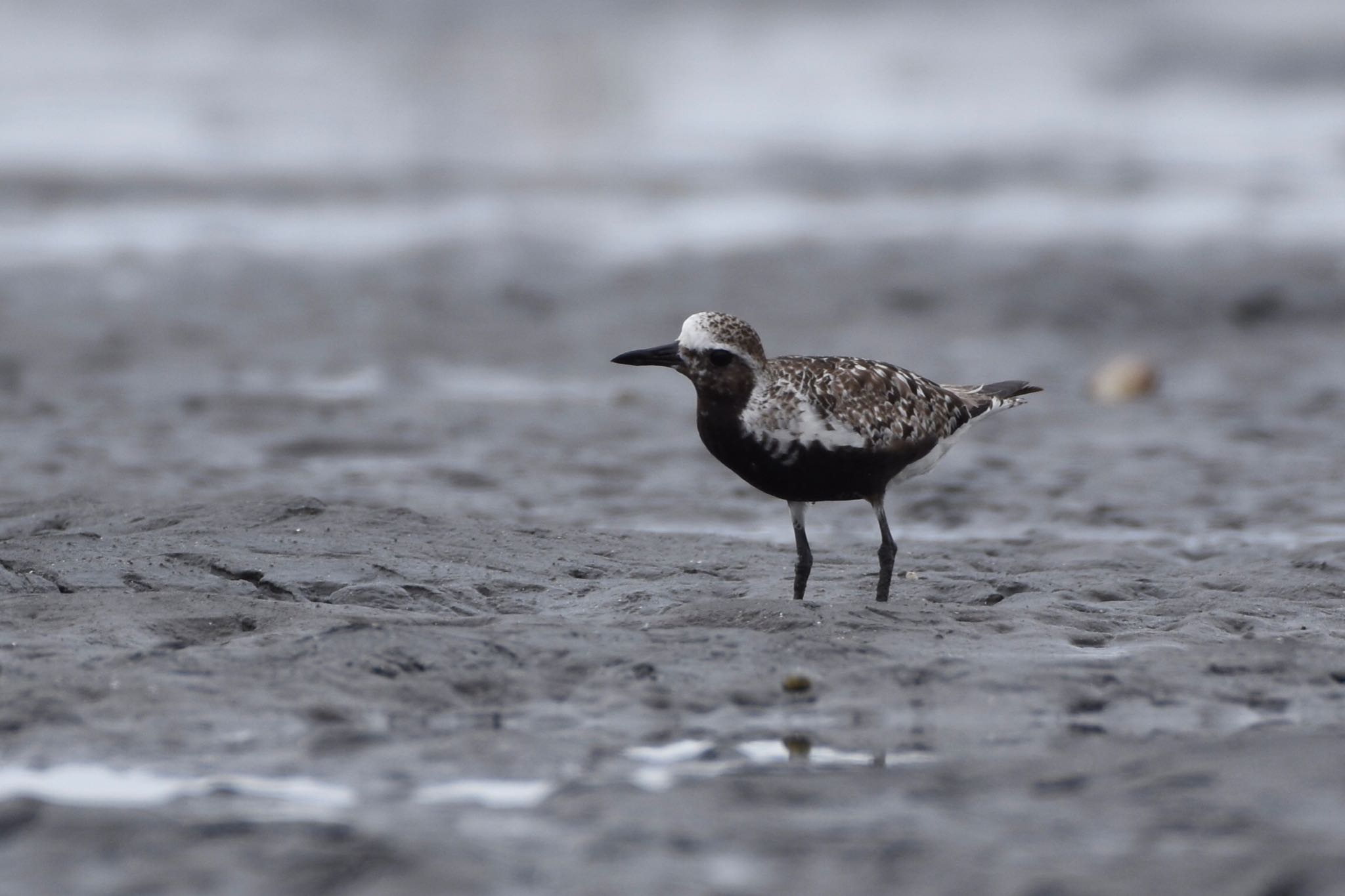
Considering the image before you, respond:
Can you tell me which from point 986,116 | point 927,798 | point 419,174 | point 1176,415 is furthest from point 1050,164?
point 927,798

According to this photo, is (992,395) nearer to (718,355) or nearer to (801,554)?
(801,554)

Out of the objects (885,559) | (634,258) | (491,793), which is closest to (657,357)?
(885,559)

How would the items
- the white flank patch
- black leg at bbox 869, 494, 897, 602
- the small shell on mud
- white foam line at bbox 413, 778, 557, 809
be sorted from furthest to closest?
the small shell on mud < the white flank patch < black leg at bbox 869, 494, 897, 602 < white foam line at bbox 413, 778, 557, 809

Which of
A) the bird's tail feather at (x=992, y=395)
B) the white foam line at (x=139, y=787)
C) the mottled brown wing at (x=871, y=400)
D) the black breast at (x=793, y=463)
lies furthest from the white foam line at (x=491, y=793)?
the bird's tail feather at (x=992, y=395)

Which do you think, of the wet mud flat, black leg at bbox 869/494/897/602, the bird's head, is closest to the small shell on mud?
the wet mud flat

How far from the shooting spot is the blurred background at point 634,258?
1087cm

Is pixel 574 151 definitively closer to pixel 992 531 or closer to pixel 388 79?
pixel 388 79

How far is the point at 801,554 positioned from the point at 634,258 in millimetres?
12826

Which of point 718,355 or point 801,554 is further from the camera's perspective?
point 801,554

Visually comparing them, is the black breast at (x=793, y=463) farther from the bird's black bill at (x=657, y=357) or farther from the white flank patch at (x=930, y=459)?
the white flank patch at (x=930, y=459)

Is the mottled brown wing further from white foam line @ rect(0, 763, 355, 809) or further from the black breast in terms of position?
white foam line @ rect(0, 763, 355, 809)

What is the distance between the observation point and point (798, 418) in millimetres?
6684

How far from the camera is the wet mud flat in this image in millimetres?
3990

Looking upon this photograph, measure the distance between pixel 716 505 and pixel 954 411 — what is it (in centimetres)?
254
